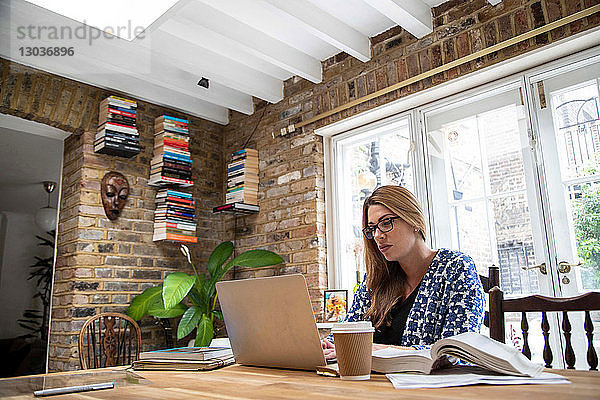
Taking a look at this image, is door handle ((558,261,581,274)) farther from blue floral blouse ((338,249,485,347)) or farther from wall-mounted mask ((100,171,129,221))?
wall-mounted mask ((100,171,129,221))

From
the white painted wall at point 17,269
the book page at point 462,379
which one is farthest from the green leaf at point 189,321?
the book page at point 462,379

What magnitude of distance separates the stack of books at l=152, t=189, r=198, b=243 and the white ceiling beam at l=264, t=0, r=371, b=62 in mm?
1673

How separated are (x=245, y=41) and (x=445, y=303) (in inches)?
89.6

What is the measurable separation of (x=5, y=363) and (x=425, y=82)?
12.1 feet

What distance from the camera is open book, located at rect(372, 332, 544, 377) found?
3.11 feet

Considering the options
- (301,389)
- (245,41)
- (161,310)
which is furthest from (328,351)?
(245,41)

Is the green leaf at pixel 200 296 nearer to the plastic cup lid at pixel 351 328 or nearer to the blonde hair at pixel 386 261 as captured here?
the blonde hair at pixel 386 261

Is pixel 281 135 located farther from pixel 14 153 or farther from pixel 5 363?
pixel 5 363

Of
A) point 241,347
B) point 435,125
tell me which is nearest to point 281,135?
point 435,125

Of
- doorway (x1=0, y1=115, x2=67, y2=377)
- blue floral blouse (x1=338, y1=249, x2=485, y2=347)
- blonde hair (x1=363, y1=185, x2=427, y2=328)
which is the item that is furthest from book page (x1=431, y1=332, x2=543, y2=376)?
doorway (x1=0, y1=115, x2=67, y2=377)

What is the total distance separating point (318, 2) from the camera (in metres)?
2.88

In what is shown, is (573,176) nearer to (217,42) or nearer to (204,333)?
(217,42)

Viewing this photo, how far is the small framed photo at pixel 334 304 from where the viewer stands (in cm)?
307

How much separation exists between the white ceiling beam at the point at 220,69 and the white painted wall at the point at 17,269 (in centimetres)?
197
